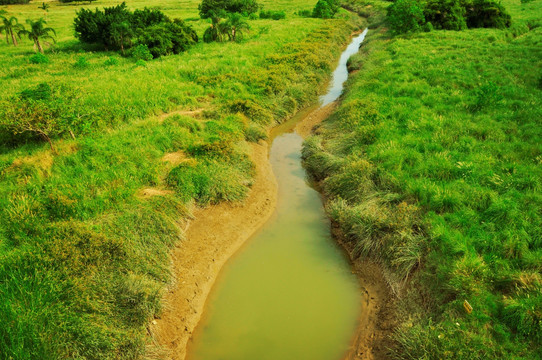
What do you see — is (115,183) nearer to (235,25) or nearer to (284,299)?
(284,299)

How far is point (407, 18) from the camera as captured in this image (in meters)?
31.7

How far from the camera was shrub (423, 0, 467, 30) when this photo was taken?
32.7 metres

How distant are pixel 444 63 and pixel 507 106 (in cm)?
791

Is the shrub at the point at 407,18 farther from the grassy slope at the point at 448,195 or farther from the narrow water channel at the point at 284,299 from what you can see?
the narrow water channel at the point at 284,299

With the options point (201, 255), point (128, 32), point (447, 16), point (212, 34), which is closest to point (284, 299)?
point (201, 255)

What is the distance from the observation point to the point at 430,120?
14.9 meters

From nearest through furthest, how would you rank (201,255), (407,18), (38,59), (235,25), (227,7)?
(201,255) → (38,59) → (235,25) → (407,18) → (227,7)

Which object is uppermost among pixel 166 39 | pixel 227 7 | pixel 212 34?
pixel 227 7

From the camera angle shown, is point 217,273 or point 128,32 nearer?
point 217,273

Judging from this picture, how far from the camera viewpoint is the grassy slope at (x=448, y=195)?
693 centimetres

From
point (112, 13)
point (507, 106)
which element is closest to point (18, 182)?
point (507, 106)

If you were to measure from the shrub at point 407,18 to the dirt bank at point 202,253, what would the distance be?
26.0 metres

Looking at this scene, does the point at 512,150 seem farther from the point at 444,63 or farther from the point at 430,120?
the point at 444,63

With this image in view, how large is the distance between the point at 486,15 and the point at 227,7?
30619 millimetres
